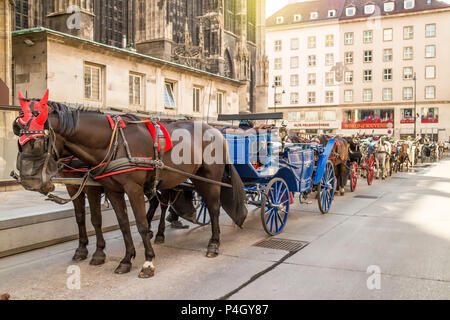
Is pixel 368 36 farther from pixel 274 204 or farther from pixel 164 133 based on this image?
pixel 164 133

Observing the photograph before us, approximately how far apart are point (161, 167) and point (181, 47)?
69.2ft

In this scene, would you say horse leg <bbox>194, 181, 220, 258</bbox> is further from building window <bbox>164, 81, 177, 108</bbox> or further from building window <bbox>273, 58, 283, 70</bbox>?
building window <bbox>273, 58, 283, 70</bbox>

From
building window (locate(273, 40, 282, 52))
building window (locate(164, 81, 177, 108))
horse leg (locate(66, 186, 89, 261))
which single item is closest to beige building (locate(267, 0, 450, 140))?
building window (locate(273, 40, 282, 52))

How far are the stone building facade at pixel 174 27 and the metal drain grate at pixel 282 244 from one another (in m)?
12.1

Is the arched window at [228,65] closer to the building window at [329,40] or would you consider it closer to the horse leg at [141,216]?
the horse leg at [141,216]

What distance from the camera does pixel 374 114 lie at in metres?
59.2

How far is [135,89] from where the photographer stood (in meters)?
16.8

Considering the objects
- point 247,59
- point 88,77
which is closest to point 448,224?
point 88,77

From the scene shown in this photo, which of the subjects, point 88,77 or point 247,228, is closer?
point 247,228

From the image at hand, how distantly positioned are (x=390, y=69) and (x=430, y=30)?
7092mm

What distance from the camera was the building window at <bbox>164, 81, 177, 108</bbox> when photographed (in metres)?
18.2

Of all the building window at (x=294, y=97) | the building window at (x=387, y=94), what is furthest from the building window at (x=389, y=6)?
the building window at (x=294, y=97)
